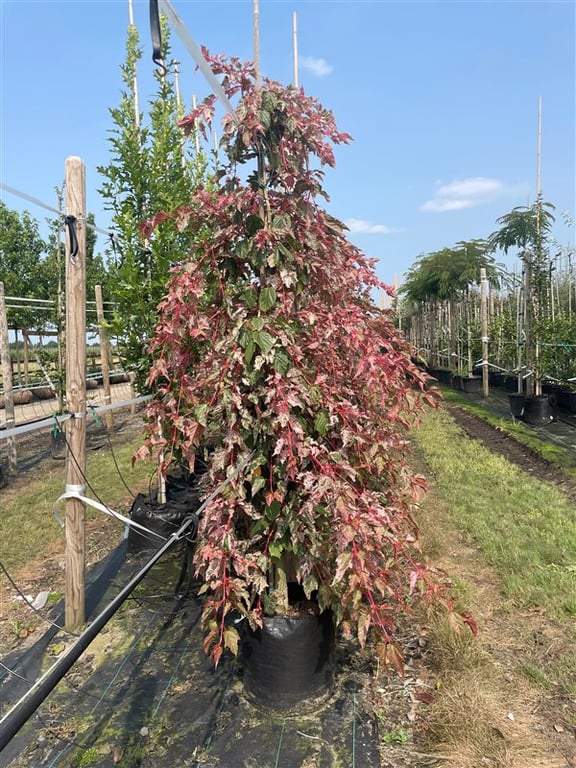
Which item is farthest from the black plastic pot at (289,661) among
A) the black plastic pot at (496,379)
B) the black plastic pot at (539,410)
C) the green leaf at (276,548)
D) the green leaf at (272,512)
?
the black plastic pot at (496,379)

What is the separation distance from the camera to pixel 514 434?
24.4 ft

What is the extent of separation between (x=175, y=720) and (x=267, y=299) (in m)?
1.71

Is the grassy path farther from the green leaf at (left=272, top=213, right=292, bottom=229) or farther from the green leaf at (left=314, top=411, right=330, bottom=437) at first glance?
the green leaf at (left=272, top=213, right=292, bottom=229)

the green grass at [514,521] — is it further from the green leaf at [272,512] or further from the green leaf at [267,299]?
the green leaf at [267,299]

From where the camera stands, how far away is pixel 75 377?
270cm

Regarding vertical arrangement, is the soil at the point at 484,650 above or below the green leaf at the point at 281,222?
below

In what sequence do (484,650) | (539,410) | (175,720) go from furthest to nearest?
(539,410) → (484,650) → (175,720)

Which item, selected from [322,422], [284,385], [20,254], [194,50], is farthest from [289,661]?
[20,254]

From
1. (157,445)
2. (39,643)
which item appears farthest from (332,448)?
(39,643)

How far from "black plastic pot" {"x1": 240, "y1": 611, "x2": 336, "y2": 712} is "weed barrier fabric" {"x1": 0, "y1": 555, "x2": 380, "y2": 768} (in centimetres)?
5

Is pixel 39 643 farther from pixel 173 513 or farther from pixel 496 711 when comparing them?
pixel 496 711

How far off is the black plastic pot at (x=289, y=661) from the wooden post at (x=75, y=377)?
3.68 ft

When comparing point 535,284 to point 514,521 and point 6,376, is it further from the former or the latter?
point 6,376

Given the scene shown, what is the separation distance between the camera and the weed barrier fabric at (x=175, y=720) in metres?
1.93
